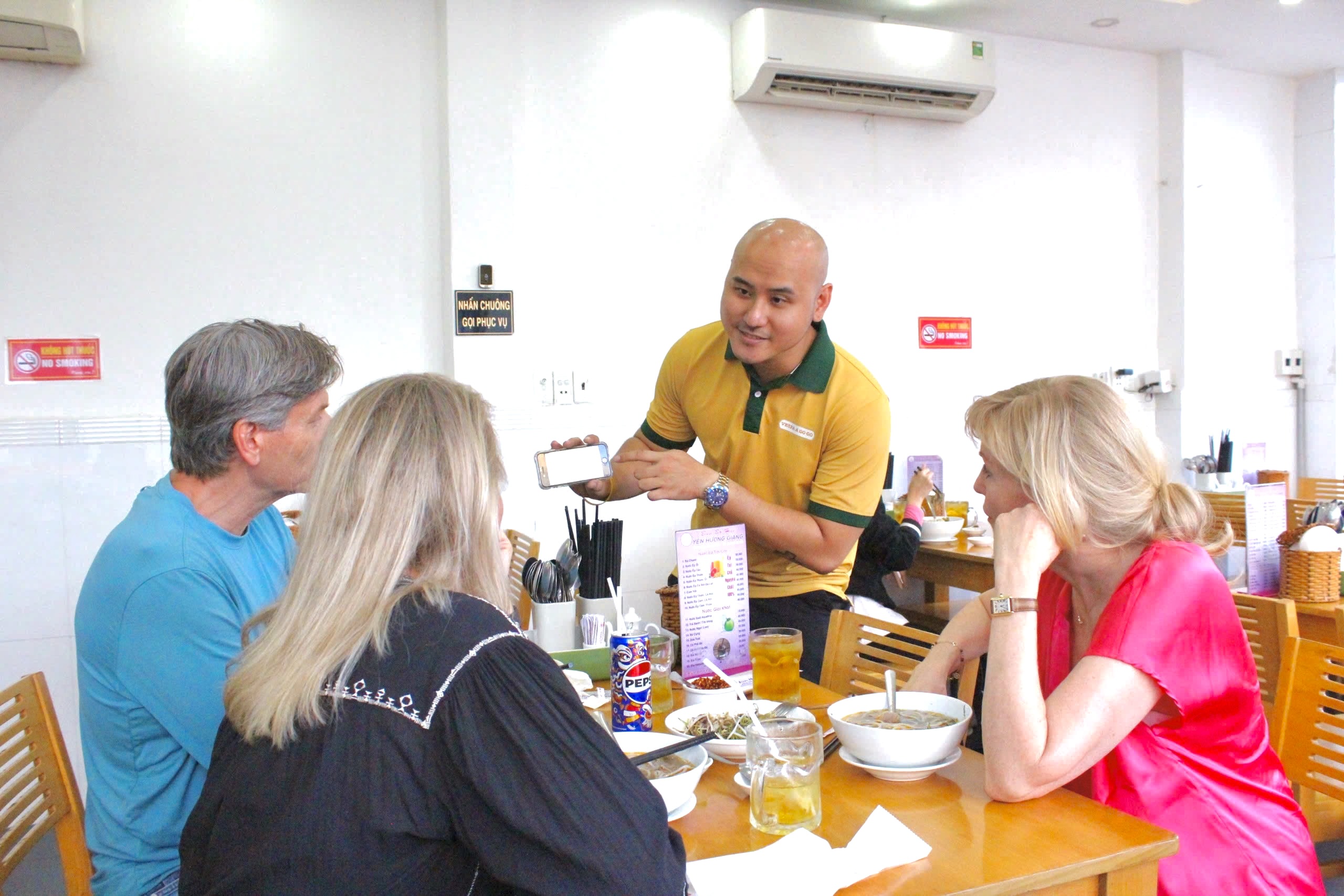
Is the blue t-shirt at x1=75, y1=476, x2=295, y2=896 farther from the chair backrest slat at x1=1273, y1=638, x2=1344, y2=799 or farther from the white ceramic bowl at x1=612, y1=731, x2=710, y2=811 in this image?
the chair backrest slat at x1=1273, y1=638, x2=1344, y2=799

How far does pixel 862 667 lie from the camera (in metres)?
2.15

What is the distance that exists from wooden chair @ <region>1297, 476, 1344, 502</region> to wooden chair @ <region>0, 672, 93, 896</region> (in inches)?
210

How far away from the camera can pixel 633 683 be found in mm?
1620

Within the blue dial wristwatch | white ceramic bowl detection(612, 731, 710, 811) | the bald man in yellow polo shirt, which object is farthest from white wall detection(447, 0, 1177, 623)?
white ceramic bowl detection(612, 731, 710, 811)

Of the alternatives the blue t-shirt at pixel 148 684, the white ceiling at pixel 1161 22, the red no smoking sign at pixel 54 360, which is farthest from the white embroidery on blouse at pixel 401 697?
the white ceiling at pixel 1161 22

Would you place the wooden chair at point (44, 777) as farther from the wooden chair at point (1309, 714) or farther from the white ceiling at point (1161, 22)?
the white ceiling at point (1161, 22)

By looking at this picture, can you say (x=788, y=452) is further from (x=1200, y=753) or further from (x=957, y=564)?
(x=957, y=564)

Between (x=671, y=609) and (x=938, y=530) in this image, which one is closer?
(x=671, y=609)

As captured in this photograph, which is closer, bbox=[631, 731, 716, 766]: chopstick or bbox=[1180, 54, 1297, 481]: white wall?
bbox=[631, 731, 716, 766]: chopstick

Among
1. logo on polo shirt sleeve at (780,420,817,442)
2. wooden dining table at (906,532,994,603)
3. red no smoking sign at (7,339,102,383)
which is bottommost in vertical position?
wooden dining table at (906,532,994,603)

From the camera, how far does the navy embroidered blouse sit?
963 millimetres

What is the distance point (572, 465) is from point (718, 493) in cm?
37

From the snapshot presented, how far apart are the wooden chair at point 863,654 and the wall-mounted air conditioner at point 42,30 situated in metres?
3.02

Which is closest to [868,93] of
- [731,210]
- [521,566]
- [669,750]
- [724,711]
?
[731,210]
